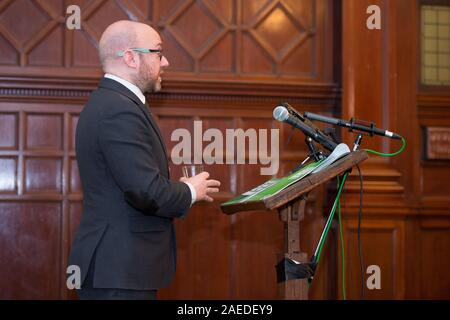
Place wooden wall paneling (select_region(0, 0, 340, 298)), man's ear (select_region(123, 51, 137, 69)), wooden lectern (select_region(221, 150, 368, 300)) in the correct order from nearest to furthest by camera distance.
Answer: wooden lectern (select_region(221, 150, 368, 300)), man's ear (select_region(123, 51, 137, 69)), wooden wall paneling (select_region(0, 0, 340, 298))

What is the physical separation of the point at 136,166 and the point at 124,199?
0.17 metres

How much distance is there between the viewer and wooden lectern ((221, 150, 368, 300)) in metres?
2.27

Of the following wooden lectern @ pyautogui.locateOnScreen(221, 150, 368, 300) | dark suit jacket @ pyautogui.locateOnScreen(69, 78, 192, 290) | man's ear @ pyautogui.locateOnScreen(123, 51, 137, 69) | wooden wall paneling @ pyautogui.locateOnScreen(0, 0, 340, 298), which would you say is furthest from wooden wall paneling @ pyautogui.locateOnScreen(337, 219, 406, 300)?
man's ear @ pyautogui.locateOnScreen(123, 51, 137, 69)

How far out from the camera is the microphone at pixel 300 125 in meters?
2.52

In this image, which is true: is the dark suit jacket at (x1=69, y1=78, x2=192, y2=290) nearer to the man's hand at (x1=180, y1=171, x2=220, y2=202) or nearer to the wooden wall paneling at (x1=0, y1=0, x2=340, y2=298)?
the man's hand at (x1=180, y1=171, x2=220, y2=202)

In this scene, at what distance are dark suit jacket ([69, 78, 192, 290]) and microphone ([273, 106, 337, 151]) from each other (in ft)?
1.49

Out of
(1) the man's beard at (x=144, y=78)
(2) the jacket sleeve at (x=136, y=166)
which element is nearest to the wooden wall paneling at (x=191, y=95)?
(1) the man's beard at (x=144, y=78)

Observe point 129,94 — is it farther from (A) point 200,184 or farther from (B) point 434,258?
(B) point 434,258

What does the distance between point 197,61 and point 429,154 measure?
168cm

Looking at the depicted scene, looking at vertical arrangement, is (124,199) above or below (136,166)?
below

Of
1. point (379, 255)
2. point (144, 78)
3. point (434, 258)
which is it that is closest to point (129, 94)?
point (144, 78)

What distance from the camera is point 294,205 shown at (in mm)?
2523

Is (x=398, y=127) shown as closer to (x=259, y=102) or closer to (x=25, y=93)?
(x=259, y=102)

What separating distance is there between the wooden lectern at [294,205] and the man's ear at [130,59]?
70 centimetres
